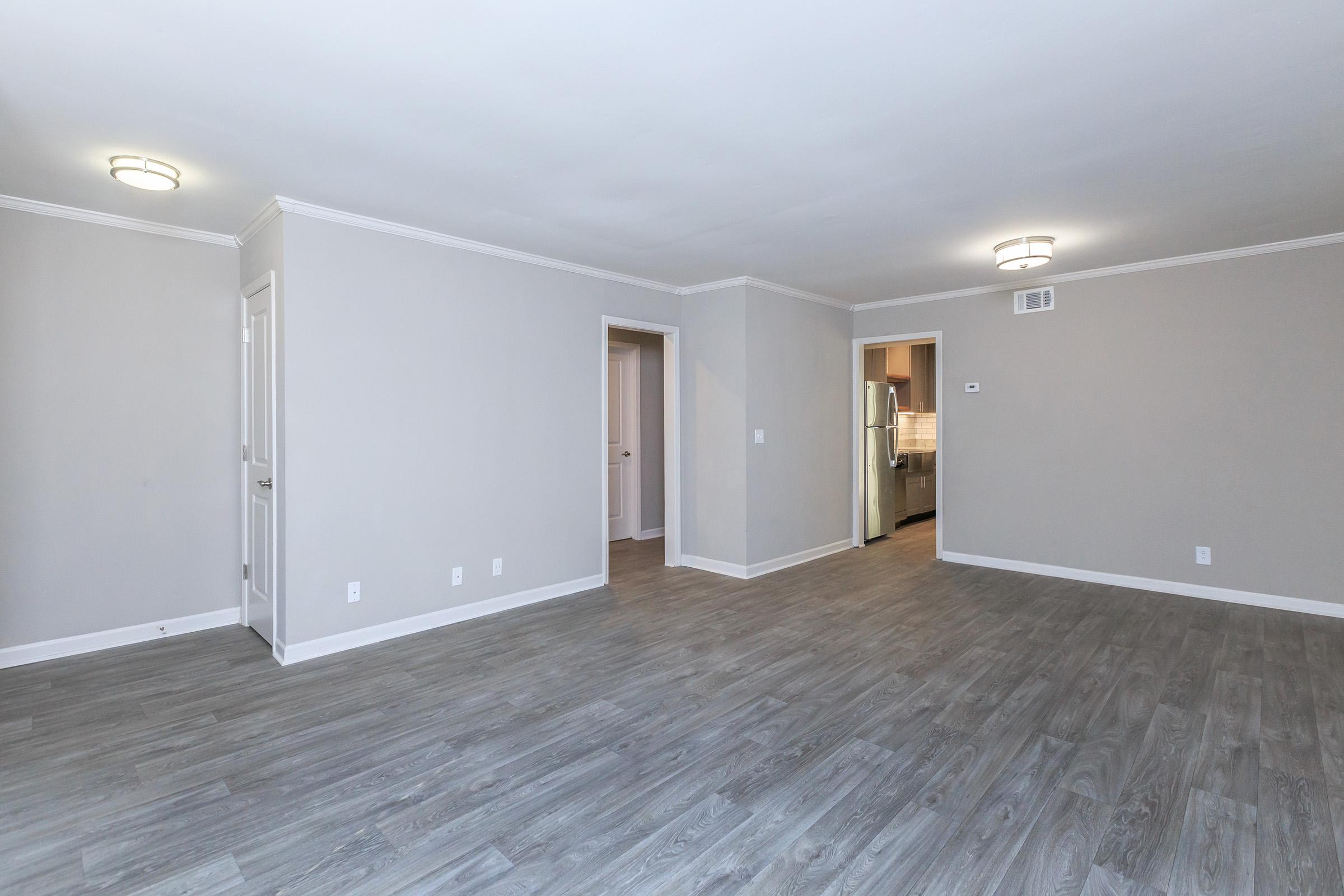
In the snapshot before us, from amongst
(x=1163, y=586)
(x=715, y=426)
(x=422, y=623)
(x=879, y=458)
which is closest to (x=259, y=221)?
(x=422, y=623)

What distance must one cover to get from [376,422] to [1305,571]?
6.16 metres

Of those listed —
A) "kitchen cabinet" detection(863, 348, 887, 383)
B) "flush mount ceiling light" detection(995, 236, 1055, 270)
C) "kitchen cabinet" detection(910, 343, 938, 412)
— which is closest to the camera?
"flush mount ceiling light" detection(995, 236, 1055, 270)

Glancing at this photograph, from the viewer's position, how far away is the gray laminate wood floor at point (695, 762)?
189 centimetres

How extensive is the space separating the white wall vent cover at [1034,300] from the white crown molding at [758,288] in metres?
1.54

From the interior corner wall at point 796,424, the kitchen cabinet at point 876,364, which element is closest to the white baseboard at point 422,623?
the interior corner wall at point 796,424

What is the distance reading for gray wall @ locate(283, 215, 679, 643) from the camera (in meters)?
3.57

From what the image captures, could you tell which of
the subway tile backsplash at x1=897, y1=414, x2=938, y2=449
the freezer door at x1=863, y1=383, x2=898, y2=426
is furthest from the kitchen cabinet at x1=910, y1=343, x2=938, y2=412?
the freezer door at x1=863, y1=383, x2=898, y2=426

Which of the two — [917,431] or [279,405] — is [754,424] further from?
[917,431]

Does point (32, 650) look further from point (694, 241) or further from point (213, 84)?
point (694, 241)

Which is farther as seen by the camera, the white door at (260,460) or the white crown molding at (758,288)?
the white crown molding at (758,288)

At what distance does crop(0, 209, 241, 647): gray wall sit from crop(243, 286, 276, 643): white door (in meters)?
0.15

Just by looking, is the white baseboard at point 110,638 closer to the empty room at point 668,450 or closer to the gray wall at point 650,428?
the empty room at point 668,450

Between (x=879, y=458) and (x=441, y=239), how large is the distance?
4.89 meters

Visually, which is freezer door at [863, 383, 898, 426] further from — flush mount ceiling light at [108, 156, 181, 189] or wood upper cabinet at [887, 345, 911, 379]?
flush mount ceiling light at [108, 156, 181, 189]
